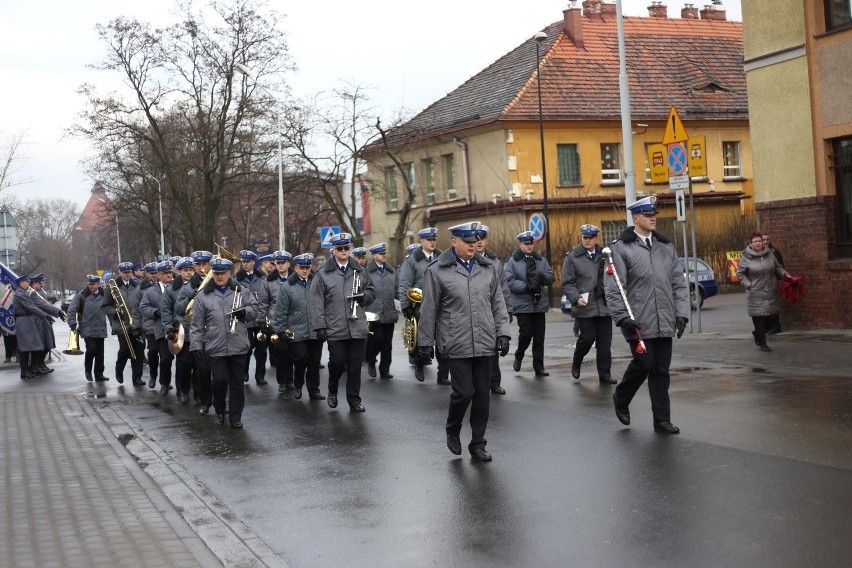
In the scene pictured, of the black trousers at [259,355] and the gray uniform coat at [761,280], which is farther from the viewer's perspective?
the black trousers at [259,355]

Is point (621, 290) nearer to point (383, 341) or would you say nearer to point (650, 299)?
point (650, 299)

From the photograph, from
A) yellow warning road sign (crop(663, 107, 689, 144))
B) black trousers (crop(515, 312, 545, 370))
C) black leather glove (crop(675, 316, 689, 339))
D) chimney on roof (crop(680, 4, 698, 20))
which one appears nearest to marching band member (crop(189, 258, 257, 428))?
black trousers (crop(515, 312, 545, 370))

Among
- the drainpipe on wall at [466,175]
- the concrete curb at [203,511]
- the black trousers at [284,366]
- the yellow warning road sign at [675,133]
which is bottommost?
the concrete curb at [203,511]

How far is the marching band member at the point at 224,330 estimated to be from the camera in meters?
12.3

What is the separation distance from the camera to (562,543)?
21.3ft

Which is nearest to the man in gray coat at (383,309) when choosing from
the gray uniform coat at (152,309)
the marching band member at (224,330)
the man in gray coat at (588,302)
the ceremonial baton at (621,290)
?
the gray uniform coat at (152,309)

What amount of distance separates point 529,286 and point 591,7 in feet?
130

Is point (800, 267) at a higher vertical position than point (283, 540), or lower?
higher

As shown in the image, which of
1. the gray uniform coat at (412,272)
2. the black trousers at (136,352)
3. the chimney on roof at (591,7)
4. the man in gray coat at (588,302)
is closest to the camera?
the man in gray coat at (588,302)

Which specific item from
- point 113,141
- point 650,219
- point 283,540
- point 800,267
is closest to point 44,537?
point 283,540

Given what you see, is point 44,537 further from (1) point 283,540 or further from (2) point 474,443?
(2) point 474,443

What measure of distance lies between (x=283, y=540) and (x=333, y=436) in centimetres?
406

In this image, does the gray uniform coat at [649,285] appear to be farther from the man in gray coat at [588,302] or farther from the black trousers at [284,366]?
the black trousers at [284,366]

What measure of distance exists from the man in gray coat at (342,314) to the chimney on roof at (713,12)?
46492 millimetres
